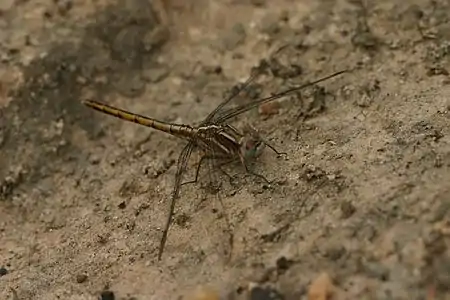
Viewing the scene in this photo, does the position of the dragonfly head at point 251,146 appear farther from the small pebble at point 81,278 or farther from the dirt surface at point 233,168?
the small pebble at point 81,278

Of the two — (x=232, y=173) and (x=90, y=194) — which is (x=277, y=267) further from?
(x=90, y=194)

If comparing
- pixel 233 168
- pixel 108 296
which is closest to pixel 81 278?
pixel 108 296

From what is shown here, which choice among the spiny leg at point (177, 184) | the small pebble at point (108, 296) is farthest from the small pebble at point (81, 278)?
the spiny leg at point (177, 184)

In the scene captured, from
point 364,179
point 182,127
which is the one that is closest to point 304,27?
point 182,127

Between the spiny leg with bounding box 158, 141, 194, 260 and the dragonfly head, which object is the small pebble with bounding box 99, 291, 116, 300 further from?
the dragonfly head

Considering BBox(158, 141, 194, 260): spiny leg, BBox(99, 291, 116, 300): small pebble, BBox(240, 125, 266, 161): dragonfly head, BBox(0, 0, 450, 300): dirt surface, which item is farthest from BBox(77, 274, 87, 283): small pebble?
BBox(240, 125, 266, 161): dragonfly head

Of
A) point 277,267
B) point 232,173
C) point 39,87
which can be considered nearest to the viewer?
point 277,267
